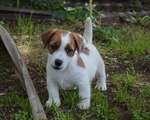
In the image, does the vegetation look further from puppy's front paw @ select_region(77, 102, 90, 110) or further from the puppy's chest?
the puppy's chest

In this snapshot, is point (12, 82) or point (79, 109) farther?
point (12, 82)

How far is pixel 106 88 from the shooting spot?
441 centimetres

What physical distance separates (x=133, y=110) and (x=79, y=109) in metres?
0.55

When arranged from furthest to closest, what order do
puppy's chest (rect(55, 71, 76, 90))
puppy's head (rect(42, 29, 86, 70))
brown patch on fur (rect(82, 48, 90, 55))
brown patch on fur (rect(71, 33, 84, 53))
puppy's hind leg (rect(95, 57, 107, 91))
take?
1. puppy's hind leg (rect(95, 57, 107, 91))
2. brown patch on fur (rect(82, 48, 90, 55))
3. puppy's chest (rect(55, 71, 76, 90))
4. brown patch on fur (rect(71, 33, 84, 53))
5. puppy's head (rect(42, 29, 86, 70))

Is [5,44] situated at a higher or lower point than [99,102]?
higher

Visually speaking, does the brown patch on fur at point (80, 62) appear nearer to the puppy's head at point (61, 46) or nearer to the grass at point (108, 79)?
the puppy's head at point (61, 46)

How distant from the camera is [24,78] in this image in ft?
13.0

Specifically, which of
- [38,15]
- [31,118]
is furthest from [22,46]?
[31,118]

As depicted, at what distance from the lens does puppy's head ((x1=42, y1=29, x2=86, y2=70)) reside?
135 inches

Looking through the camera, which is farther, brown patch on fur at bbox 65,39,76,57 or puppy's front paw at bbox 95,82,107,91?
puppy's front paw at bbox 95,82,107,91

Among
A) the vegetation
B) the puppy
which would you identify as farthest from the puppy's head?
the vegetation

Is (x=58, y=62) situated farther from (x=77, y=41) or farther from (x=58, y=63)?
(x=77, y=41)

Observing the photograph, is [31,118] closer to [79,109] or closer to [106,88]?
[79,109]

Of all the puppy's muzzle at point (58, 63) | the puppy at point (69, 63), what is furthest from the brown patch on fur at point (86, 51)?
the puppy's muzzle at point (58, 63)
